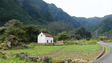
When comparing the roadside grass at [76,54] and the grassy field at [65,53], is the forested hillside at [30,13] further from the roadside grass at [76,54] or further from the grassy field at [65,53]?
the roadside grass at [76,54]

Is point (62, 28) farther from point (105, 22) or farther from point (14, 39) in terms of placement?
point (14, 39)

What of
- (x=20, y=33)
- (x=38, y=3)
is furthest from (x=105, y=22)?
(x=38, y=3)

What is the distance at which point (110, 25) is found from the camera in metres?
84.9

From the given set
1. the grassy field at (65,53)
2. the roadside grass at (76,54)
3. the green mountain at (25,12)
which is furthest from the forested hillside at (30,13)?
the roadside grass at (76,54)

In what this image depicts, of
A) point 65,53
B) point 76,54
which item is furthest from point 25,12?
point 76,54

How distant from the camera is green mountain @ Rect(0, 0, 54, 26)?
76.4 m

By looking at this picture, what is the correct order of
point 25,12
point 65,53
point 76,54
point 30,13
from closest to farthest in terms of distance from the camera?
point 76,54 → point 65,53 → point 25,12 → point 30,13

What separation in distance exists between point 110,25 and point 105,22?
241 inches

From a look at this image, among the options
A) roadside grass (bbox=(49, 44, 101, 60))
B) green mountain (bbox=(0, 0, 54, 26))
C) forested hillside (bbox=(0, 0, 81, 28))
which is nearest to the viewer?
roadside grass (bbox=(49, 44, 101, 60))

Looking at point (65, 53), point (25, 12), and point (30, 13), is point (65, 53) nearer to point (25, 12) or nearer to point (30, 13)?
point (25, 12)

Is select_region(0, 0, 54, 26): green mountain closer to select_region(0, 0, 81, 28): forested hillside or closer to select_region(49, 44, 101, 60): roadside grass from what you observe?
select_region(0, 0, 81, 28): forested hillside

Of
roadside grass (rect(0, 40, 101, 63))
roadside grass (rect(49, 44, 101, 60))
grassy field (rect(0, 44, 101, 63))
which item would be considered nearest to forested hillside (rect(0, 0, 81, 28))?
roadside grass (rect(0, 40, 101, 63))

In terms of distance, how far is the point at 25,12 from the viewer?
115m

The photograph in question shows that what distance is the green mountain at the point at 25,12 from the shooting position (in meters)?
76.4
